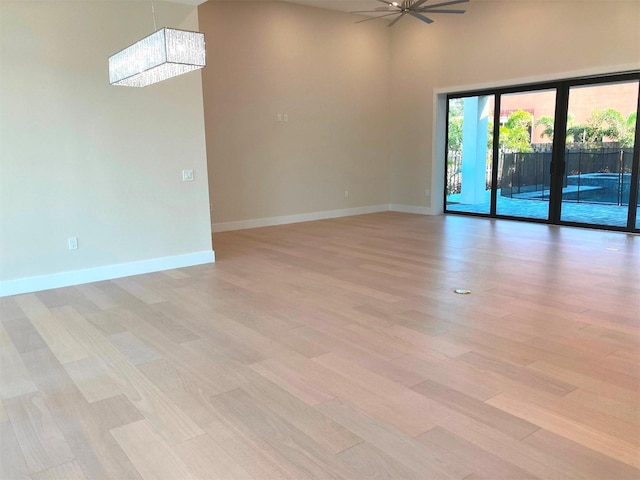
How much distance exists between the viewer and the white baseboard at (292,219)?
8.14m

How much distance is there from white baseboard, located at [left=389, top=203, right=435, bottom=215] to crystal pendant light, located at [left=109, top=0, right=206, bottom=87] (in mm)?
6800

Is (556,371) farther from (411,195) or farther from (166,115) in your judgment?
(411,195)

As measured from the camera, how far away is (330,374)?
2.89 m

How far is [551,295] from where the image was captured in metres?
4.29

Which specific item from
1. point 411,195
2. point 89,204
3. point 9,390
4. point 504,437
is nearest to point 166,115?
point 89,204

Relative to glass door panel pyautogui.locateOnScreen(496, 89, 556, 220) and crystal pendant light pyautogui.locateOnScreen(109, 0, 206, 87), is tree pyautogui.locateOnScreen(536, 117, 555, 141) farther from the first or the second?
crystal pendant light pyautogui.locateOnScreen(109, 0, 206, 87)

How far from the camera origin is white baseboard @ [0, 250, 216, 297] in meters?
4.72

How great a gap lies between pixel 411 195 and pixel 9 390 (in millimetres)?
8239

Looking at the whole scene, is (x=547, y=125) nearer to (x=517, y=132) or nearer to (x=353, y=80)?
(x=517, y=132)

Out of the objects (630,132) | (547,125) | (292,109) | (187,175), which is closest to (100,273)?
(187,175)

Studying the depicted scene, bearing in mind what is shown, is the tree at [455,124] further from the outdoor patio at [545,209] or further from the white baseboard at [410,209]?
the white baseboard at [410,209]

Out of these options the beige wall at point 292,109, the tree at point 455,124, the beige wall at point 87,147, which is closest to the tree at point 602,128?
the tree at point 455,124

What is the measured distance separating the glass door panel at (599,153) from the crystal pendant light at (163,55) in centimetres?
638

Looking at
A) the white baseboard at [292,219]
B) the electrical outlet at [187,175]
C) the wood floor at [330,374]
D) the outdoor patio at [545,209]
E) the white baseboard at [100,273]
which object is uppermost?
Answer: the electrical outlet at [187,175]
